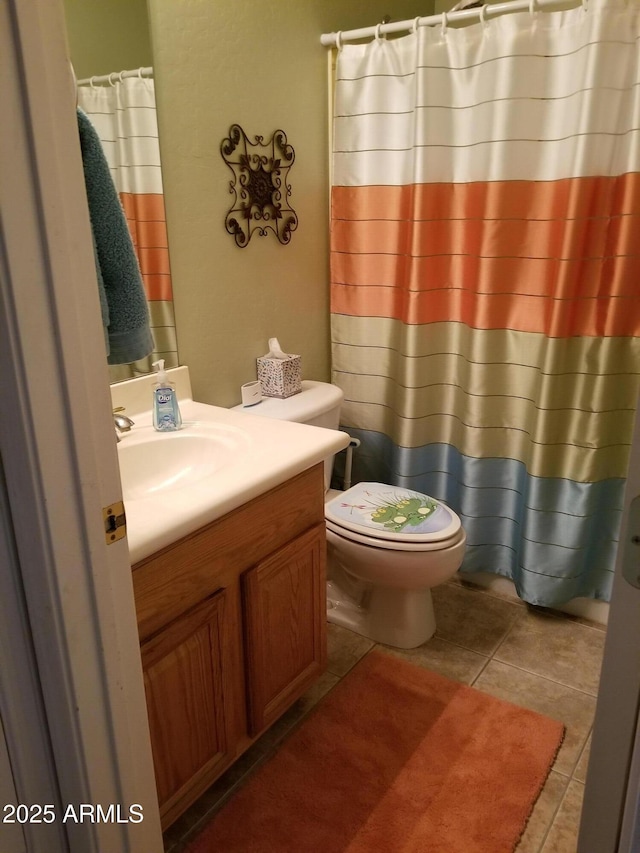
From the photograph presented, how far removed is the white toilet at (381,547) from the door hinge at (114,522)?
3.41ft

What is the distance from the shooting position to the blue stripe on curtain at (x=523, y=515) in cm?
212

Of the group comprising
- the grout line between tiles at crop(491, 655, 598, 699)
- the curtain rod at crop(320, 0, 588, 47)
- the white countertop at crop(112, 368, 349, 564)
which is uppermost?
the curtain rod at crop(320, 0, 588, 47)

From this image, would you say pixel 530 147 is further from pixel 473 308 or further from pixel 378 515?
pixel 378 515

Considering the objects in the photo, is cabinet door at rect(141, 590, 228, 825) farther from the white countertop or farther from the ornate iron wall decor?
the ornate iron wall decor

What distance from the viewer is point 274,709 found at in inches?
63.0

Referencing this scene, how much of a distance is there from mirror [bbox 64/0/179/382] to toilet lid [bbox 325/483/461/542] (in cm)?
73

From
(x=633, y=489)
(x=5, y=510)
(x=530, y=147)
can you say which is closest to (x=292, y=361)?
(x=530, y=147)

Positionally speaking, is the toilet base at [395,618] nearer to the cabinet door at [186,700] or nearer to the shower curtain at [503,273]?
the shower curtain at [503,273]

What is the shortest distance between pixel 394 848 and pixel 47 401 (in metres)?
1.26

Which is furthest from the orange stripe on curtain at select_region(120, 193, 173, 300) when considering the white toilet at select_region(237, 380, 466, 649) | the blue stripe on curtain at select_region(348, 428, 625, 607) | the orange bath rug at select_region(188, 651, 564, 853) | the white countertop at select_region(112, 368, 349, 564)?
the orange bath rug at select_region(188, 651, 564, 853)

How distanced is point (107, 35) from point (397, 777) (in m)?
1.92

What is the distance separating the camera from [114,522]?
35.9 inches

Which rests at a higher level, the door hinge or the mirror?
the mirror

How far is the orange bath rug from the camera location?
4.81 ft
